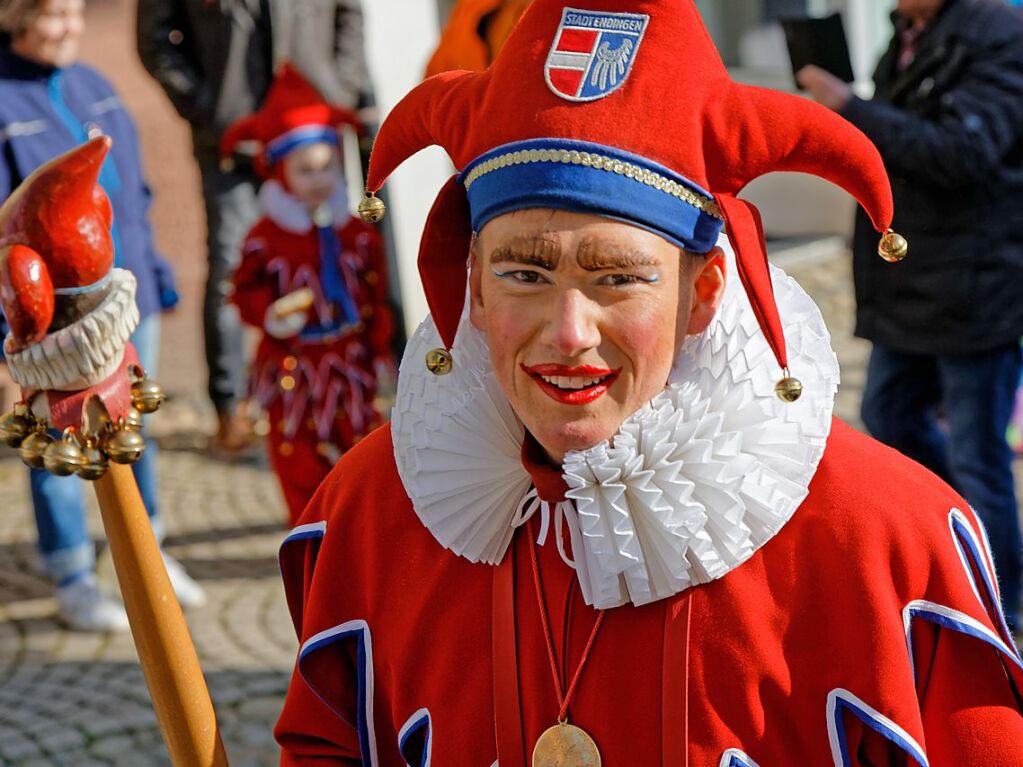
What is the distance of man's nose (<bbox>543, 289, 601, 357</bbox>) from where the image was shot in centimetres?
186

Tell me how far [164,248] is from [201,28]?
8.44 ft

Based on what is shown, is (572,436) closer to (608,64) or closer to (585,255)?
(585,255)

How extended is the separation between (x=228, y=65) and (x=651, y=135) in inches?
172

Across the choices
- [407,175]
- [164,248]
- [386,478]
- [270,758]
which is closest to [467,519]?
[386,478]

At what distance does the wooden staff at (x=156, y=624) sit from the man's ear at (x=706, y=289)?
812 millimetres

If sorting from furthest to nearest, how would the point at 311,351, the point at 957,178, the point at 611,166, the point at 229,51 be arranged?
1. the point at 229,51
2. the point at 311,351
3. the point at 957,178
4. the point at 611,166

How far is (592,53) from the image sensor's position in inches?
73.9

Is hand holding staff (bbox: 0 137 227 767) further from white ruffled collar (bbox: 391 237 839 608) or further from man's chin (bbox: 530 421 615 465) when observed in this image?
man's chin (bbox: 530 421 615 465)

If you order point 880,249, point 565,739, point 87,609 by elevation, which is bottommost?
point 87,609

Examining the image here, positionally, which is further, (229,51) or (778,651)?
(229,51)

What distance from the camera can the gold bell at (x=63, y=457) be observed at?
191 cm

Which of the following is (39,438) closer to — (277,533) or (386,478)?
(386,478)

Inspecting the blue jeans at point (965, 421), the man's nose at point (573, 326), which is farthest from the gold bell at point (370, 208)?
the blue jeans at point (965, 421)

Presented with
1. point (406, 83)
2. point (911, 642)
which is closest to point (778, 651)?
point (911, 642)
